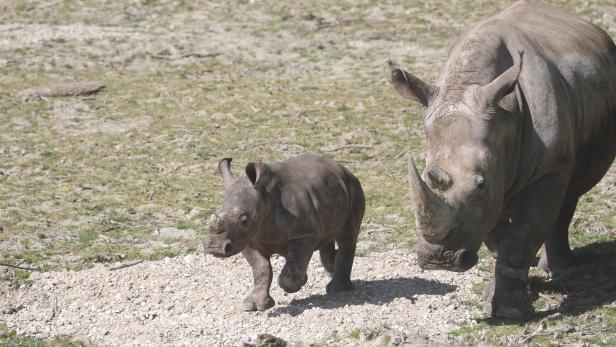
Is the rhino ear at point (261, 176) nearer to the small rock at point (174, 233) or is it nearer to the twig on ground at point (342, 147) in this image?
the small rock at point (174, 233)

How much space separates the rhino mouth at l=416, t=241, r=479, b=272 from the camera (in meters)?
7.88

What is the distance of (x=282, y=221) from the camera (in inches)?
348

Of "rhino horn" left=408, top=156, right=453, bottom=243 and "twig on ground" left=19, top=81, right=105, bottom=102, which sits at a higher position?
"rhino horn" left=408, top=156, right=453, bottom=243

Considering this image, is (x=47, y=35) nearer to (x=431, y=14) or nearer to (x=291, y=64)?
(x=291, y=64)

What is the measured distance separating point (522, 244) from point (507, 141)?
31.0 inches

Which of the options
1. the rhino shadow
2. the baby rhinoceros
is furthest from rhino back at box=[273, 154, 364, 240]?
the rhino shadow

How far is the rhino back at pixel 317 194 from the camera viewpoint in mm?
8875

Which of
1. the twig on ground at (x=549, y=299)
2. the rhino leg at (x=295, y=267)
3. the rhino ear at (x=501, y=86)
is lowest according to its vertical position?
the twig on ground at (x=549, y=299)

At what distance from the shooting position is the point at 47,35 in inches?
733

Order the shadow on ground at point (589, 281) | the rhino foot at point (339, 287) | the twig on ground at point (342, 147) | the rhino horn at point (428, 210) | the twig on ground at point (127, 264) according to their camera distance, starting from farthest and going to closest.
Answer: the twig on ground at point (342, 147)
the twig on ground at point (127, 264)
the rhino foot at point (339, 287)
the shadow on ground at point (589, 281)
the rhino horn at point (428, 210)

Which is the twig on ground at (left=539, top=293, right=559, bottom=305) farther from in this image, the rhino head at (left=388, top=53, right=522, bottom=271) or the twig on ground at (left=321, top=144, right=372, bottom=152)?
the twig on ground at (left=321, top=144, right=372, bottom=152)

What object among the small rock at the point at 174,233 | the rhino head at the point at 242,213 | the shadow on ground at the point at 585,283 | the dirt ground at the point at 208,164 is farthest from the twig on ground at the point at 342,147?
the rhino head at the point at 242,213

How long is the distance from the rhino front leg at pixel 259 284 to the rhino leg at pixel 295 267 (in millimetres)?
120

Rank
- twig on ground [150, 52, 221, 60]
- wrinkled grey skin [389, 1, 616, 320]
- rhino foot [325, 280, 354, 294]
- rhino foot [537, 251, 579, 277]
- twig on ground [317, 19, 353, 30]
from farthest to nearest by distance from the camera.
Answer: twig on ground [317, 19, 353, 30] → twig on ground [150, 52, 221, 60] → rhino foot [537, 251, 579, 277] → rhino foot [325, 280, 354, 294] → wrinkled grey skin [389, 1, 616, 320]
